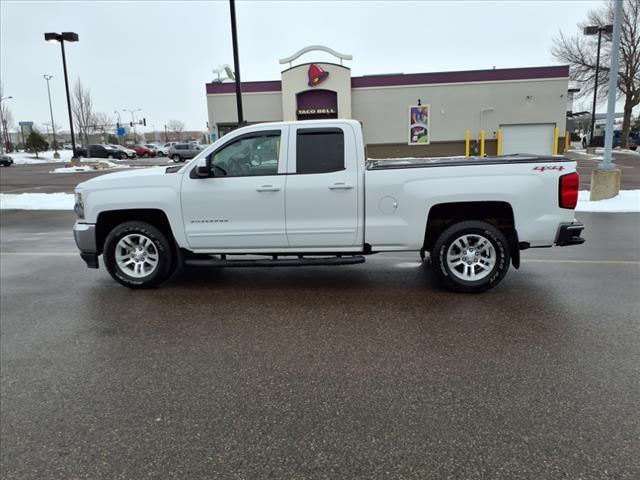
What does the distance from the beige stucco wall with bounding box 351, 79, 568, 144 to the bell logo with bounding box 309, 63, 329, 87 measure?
216cm

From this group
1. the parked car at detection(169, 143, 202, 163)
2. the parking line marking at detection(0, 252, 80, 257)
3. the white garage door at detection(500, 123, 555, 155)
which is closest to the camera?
the parking line marking at detection(0, 252, 80, 257)

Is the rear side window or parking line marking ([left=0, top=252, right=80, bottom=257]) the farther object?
parking line marking ([left=0, top=252, right=80, bottom=257])

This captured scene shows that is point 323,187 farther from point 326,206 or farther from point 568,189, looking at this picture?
point 568,189

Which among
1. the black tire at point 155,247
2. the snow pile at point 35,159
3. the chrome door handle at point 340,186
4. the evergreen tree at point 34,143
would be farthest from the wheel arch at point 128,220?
the evergreen tree at point 34,143

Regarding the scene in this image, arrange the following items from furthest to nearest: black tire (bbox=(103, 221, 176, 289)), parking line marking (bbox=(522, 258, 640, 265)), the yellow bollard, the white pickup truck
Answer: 1. the yellow bollard
2. parking line marking (bbox=(522, 258, 640, 265))
3. black tire (bbox=(103, 221, 176, 289))
4. the white pickup truck

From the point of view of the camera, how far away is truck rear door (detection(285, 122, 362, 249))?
5719 millimetres

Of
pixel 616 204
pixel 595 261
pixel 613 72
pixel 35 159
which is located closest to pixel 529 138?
pixel 613 72

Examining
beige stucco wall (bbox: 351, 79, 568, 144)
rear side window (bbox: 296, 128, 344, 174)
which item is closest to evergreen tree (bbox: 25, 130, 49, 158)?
beige stucco wall (bbox: 351, 79, 568, 144)

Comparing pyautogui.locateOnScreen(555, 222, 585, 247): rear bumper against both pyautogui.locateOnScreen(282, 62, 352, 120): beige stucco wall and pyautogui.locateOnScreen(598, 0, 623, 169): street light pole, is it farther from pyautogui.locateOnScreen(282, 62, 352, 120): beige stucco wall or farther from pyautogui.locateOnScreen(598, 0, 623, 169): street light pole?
pyautogui.locateOnScreen(282, 62, 352, 120): beige stucco wall

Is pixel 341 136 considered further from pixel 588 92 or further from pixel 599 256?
pixel 588 92

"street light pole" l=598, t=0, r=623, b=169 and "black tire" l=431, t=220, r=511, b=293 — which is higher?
"street light pole" l=598, t=0, r=623, b=169

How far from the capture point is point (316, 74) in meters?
31.4

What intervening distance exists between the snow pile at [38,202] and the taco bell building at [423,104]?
16.5 m

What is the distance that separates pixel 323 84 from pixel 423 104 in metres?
6.38
